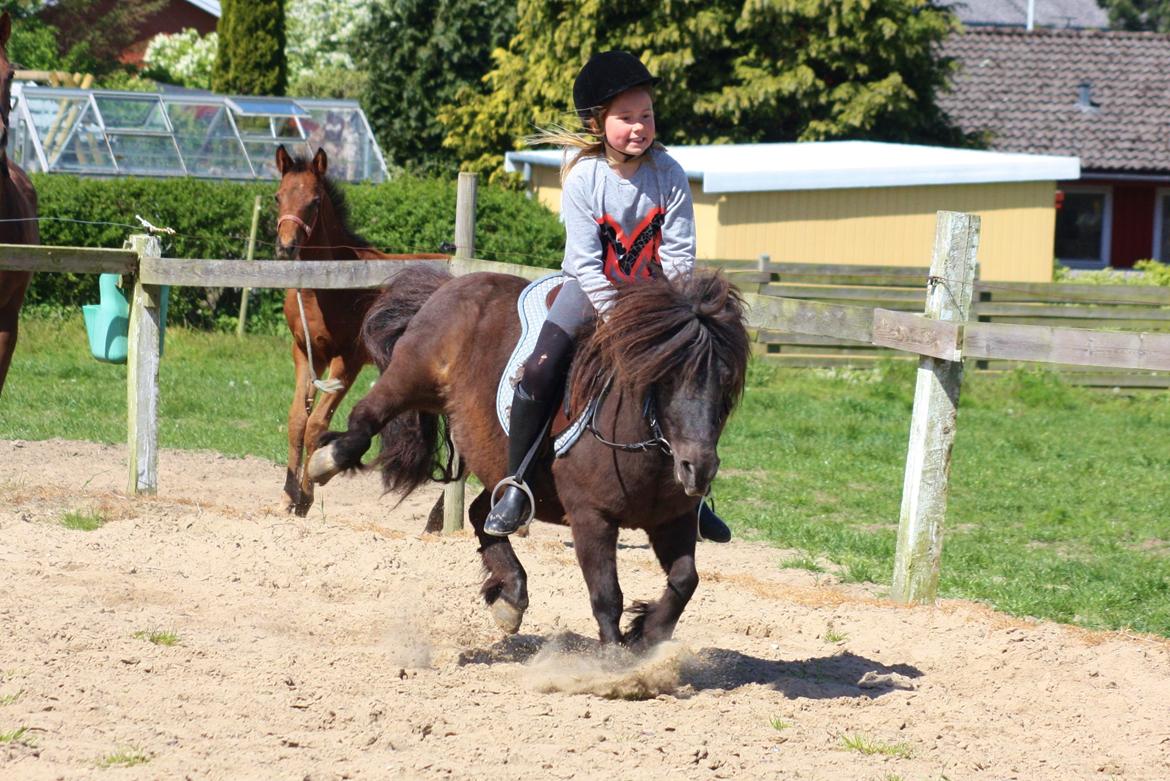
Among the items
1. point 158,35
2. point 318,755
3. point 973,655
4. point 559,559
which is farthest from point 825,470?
point 158,35

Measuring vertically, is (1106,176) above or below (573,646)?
above

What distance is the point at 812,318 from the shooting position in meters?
6.68

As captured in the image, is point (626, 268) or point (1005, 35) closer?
point (626, 268)

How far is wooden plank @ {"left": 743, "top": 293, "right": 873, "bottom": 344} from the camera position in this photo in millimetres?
6609

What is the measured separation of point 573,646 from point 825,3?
20467 mm

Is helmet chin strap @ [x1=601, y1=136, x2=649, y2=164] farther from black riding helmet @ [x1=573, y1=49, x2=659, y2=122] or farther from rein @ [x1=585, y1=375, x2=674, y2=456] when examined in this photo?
rein @ [x1=585, y1=375, x2=674, y2=456]

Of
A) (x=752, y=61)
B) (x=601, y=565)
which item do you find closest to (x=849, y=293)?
(x=752, y=61)

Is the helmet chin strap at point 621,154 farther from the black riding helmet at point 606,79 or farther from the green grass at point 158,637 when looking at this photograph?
the green grass at point 158,637

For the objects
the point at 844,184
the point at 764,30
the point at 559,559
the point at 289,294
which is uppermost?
the point at 764,30

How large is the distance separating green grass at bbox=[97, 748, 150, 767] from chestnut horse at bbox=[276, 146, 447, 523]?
15.9ft

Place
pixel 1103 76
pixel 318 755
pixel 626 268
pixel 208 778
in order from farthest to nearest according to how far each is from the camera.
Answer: pixel 1103 76 → pixel 626 268 → pixel 318 755 → pixel 208 778

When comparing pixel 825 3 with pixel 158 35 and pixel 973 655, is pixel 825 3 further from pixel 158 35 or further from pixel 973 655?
pixel 158 35

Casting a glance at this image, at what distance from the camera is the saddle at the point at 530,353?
4980 millimetres

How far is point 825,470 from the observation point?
36.1ft
